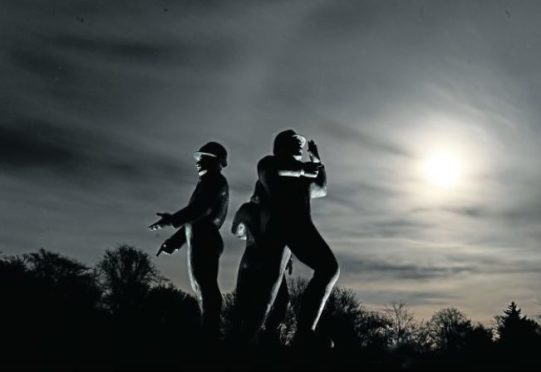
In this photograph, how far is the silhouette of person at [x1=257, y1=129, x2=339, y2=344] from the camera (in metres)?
7.44

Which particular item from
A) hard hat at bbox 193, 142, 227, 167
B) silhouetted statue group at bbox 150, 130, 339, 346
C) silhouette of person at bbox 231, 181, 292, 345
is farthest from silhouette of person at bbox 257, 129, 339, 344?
hard hat at bbox 193, 142, 227, 167

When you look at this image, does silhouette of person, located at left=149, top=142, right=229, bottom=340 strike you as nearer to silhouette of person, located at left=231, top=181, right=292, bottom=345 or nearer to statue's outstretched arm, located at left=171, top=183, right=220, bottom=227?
statue's outstretched arm, located at left=171, top=183, right=220, bottom=227

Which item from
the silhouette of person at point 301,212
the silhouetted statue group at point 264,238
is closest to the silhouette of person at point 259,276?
the silhouetted statue group at point 264,238

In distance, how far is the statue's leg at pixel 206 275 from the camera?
781 centimetres

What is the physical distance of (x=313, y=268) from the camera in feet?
24.7

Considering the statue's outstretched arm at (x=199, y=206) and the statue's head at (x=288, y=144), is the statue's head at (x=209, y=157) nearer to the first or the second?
the statue's outstretched arm at (x=199, y=206)

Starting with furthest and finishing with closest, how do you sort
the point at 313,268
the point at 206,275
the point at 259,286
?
the point at 206,275
the point at 259,286
the point at 313,268

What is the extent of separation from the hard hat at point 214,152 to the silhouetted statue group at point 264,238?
1 cm

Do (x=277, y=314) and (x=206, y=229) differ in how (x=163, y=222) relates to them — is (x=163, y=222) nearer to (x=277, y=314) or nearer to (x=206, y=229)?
(x=206, y=229)

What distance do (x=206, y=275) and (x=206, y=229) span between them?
0.62 metres

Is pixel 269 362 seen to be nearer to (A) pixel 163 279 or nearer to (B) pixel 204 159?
(B) pixel 204 159

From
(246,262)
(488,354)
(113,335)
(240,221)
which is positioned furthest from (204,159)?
(488,354)

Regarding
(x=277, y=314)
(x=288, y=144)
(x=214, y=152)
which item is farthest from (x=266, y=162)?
(x=277, y=314)

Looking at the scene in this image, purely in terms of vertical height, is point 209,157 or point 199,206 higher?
point 209,157
